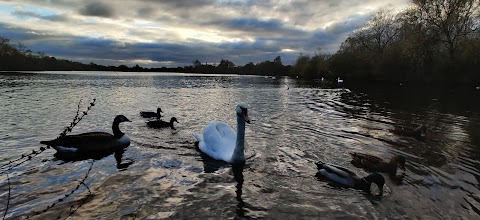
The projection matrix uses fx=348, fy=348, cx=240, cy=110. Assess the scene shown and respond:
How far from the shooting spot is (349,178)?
7375mm

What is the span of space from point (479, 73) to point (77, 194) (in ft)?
174

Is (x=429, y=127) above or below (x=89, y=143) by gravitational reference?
below

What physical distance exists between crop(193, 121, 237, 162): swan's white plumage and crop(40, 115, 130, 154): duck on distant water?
245cm

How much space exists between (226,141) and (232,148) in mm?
436

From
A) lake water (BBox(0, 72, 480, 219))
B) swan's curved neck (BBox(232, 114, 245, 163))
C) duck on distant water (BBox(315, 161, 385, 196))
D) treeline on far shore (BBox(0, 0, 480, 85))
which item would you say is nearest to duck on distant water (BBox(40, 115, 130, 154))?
lake water (BBox(0, 72, 480, 219))

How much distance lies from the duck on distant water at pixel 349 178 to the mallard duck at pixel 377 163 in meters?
1.14

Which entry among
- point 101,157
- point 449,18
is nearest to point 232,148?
point 101,157

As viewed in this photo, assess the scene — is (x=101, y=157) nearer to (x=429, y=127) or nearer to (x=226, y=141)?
(x=226, y=141)

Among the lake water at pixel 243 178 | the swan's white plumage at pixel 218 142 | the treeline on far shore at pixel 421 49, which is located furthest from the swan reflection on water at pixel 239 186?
the treeline on far shore at pixel 421 49

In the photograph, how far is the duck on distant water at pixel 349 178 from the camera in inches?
283

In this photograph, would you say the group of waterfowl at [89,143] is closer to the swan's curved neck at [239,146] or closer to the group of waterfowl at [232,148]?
the group of waterfowl at [232,148]

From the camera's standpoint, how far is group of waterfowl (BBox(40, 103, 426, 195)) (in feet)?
24.4

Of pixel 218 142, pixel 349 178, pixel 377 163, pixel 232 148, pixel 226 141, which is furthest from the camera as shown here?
pixel 226 141

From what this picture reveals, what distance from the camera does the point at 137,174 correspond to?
8125mm
